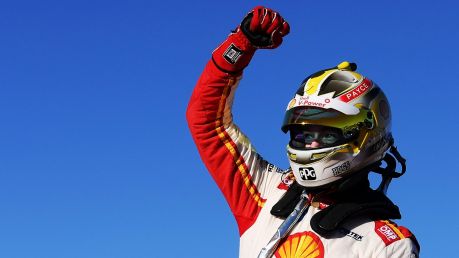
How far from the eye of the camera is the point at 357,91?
824cm

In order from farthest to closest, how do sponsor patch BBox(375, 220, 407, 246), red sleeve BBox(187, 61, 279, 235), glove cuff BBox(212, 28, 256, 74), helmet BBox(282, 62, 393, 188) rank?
red sleeve BBox(187, 61, 279, 235) → glove cuff BBox(212, 28, 256, 74) → helmet BBox(282, 62, 393, 188) → sponsor patch BBox(375, 220, 407, 246)

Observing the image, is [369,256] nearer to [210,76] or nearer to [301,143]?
[301,143]

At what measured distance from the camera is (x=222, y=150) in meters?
8.44

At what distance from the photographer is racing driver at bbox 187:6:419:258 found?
311 inches

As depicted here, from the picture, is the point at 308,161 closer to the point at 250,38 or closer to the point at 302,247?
the point at 302,247

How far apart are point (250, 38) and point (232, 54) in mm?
246

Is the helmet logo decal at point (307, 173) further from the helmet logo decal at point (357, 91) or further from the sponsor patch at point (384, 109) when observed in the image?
the sponsor patch at point (384, 109)

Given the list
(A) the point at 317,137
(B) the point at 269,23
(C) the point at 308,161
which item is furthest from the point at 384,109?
(B) the point at 269,23

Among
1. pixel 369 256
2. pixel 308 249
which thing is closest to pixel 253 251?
pixel 308 249

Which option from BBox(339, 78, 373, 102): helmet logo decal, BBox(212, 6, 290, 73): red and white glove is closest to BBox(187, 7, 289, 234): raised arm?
BBox(212, 6, 290, 73): red and white glove

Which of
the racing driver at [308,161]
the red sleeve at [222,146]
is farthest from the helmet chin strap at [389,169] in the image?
the red sleeve at [222,146]

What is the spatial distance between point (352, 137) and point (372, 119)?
0.29 meters

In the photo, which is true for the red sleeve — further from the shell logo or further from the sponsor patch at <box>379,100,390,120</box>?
the sponsor patch at <box>379,100,390,120</box>

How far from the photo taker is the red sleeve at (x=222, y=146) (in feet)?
27.5
